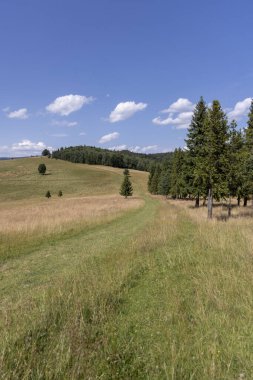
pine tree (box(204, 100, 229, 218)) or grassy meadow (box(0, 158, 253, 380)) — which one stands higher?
pine tree (box(204, 100, 229, 218))

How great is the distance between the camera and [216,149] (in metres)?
20.9

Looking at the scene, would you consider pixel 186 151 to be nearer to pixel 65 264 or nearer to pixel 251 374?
A: pixel 65 264

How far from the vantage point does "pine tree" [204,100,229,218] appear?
20.8m

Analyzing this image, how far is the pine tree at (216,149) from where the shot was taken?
2084 centimetres

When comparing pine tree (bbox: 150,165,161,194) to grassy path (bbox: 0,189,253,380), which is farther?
pine tree (bbox: 150,165,161,194)

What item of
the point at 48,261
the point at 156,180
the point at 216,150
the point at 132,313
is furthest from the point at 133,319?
the point at 156,180

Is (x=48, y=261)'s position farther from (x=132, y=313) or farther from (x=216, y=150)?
(x=216, y=150)

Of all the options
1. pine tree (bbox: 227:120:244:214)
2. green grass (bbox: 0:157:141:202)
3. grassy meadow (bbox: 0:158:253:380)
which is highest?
pine tree (bbox: 227:120:244:214)

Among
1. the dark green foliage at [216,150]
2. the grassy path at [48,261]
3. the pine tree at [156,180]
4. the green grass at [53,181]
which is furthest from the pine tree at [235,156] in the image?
the green grass at [53,181]

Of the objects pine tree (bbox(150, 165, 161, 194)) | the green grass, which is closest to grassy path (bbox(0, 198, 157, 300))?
pine tree (bbox(150, 165, 161, 194))

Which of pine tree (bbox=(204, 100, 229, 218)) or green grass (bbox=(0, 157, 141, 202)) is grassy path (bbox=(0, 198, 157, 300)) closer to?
pine tree (bbox=(204, 100, 229, 218))

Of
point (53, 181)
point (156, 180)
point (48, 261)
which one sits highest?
point (156, 180)

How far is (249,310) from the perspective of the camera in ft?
16.2

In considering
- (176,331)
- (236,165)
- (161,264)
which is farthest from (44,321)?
(236,165)
